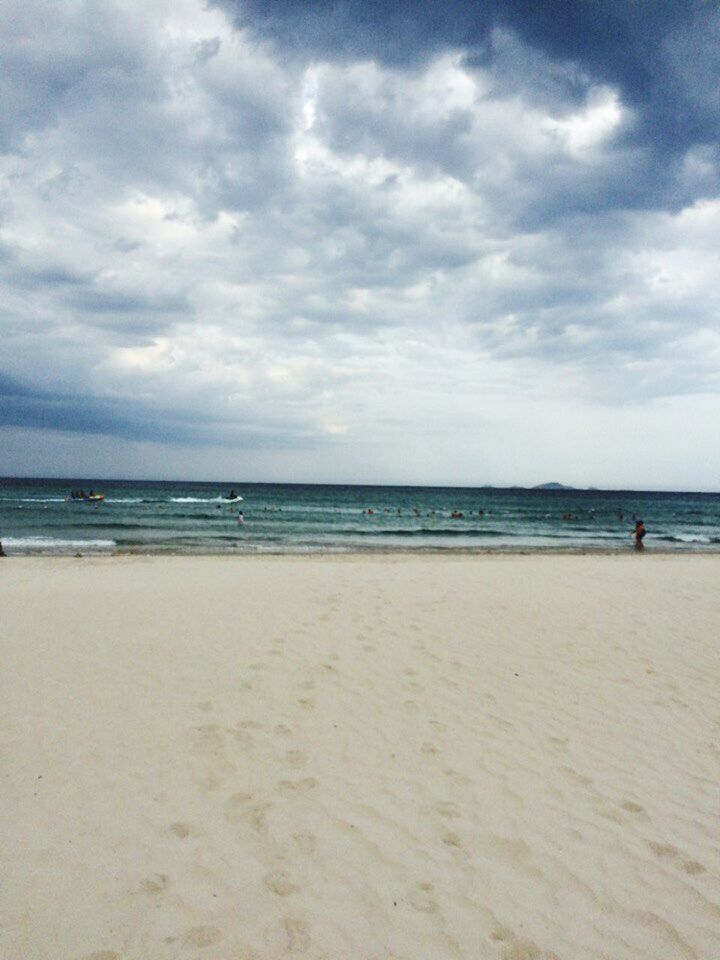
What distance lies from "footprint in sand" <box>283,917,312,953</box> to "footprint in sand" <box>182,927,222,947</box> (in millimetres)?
387

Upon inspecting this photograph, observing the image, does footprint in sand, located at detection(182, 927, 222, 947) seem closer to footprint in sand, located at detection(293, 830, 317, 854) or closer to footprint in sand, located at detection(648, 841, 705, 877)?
footprint in sand, located at detection(293, 830, 317, 854)

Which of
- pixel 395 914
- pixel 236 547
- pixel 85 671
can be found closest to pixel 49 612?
pixel 85 671

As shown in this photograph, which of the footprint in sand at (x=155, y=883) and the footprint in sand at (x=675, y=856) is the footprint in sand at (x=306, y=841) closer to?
the footprint in sand at (x=155, y=883)

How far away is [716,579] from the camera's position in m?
15.3

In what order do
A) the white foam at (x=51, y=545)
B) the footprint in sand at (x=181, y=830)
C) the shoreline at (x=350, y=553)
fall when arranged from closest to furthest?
1. the footprint in sand at (x=181, y=830)
2. the shoreline at (x=350, y=553)
3. the white foam at (x=51, y=545)

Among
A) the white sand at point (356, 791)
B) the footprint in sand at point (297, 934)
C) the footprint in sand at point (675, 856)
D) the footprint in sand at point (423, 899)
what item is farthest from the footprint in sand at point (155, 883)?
the footprint in sand at point (675, 856)

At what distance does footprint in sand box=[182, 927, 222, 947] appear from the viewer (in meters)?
2.98

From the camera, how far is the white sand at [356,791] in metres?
3.15

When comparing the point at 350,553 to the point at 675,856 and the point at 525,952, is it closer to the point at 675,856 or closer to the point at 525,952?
the point at 675,856

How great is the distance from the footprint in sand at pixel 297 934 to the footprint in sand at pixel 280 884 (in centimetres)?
19

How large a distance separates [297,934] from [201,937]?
0.54 metres

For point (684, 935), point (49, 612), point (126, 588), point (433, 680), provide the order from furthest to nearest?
1. point (126, 588)
2. point (49, 612)
3. point (433, 680)
4. point (684, 935)

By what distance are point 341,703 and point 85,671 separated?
343 cm

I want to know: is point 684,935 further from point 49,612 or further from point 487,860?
point 49,612
